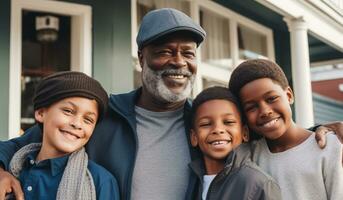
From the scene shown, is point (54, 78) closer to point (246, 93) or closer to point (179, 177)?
point (179, 177)

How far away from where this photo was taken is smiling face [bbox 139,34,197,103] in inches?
98.3

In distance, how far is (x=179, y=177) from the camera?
2.37 m

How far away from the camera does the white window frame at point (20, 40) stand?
496 cm

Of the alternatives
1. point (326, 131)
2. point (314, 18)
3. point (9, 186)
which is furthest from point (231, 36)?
point (9, 186)

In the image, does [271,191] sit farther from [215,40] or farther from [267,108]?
[215,40]

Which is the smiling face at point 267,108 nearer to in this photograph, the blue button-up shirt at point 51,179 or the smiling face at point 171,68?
the smiling face at point 171,68

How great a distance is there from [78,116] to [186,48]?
61cm

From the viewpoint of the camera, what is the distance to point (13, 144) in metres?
2.53

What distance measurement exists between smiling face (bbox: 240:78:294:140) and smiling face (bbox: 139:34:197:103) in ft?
0.99

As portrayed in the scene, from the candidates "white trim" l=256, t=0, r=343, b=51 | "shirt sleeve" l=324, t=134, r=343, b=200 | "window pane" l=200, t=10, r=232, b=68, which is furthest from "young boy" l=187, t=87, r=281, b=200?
"window pane" l=200, t=10, r=232, b=68

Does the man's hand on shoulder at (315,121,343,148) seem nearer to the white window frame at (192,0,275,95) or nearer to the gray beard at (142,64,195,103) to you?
the gray beard at (142,64,195,103)

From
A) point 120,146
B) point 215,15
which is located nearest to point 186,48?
point 120,146

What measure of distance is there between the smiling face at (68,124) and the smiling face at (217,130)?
0.48m

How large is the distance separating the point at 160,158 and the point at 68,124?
0.44 m
